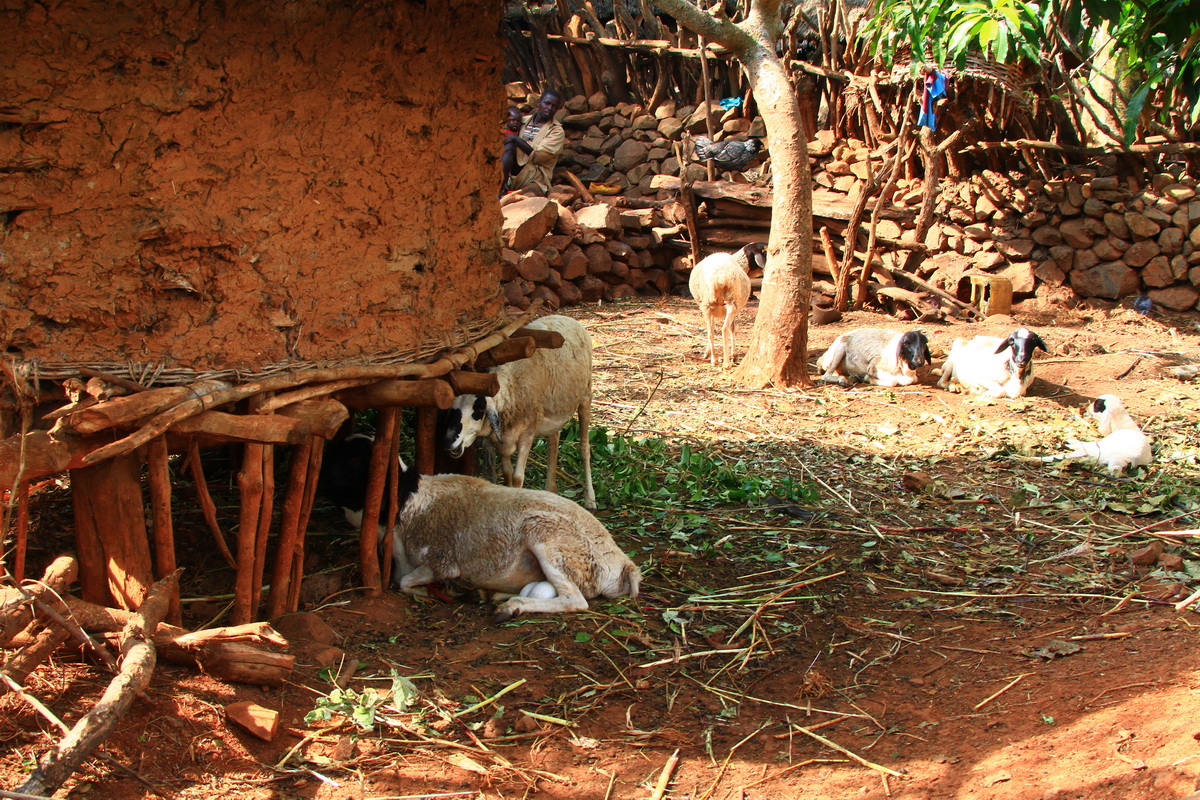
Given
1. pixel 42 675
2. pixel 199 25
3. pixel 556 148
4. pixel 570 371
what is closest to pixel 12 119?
pixel 199 25

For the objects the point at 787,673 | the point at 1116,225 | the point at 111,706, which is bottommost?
the point at 787,673

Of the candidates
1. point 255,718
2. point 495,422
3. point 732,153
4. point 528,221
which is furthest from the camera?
point 732,153

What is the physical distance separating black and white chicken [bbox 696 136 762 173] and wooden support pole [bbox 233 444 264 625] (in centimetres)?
1410

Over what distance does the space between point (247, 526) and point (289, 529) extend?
22 centimetres

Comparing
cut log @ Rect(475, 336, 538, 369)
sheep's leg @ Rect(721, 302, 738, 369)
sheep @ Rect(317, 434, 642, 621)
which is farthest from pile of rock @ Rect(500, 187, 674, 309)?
sheep @ Rect(317, 434, 642, 621)

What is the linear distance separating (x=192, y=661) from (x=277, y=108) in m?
2.28

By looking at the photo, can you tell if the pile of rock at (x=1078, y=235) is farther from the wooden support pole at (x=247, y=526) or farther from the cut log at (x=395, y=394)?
the wooden support pole at (x=247, y=526)

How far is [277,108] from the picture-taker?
406cm

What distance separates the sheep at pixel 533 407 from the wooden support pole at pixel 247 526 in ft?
4.58

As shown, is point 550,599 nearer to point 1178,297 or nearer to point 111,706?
point 111,706

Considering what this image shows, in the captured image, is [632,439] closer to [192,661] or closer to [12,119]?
[192,661]

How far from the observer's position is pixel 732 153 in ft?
56.1

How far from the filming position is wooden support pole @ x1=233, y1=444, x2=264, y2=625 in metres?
4.03

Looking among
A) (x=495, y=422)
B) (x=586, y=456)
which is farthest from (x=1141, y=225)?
(x=495, y=422)
